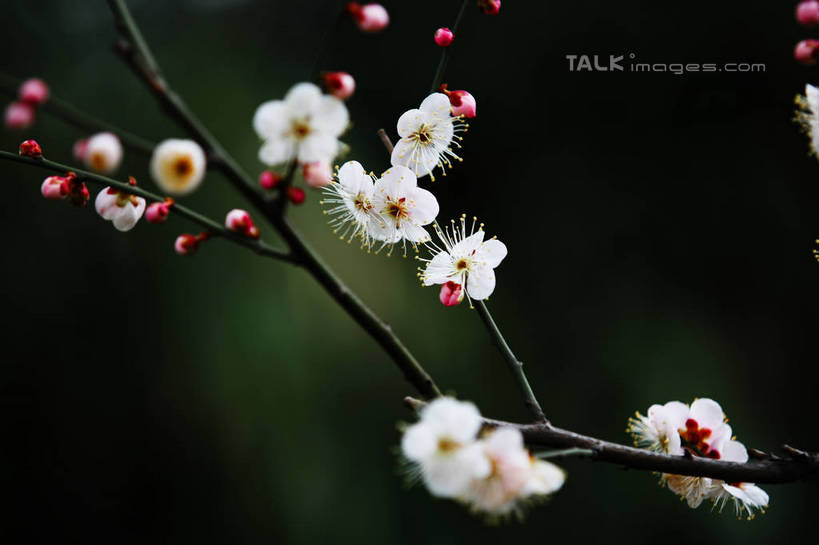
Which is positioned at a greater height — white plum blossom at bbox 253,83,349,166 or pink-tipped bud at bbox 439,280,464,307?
white plum blossom at bbox 253,83,349,166

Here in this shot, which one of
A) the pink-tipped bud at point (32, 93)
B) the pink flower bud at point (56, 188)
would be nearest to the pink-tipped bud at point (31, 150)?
the pink flower bud at point (56, 188)

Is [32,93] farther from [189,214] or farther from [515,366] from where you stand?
[515,366]

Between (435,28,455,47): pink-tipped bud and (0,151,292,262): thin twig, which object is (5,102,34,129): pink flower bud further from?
(435,28,455,47): pink-tipped bud

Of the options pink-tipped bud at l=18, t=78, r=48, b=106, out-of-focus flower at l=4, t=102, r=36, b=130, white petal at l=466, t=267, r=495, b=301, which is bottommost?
out-of-focus flower at l=4, t=102, r=36, b=130

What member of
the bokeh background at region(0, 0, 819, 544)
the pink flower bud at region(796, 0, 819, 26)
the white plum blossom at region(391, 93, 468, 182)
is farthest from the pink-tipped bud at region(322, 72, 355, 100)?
the bokeh background at region(0, 0, 819, 544)

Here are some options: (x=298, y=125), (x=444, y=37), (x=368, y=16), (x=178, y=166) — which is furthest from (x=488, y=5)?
(x=178, y=166)

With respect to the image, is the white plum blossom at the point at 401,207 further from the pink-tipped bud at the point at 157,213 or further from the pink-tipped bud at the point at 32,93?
the pink-tipped bud at the point at 32,93
